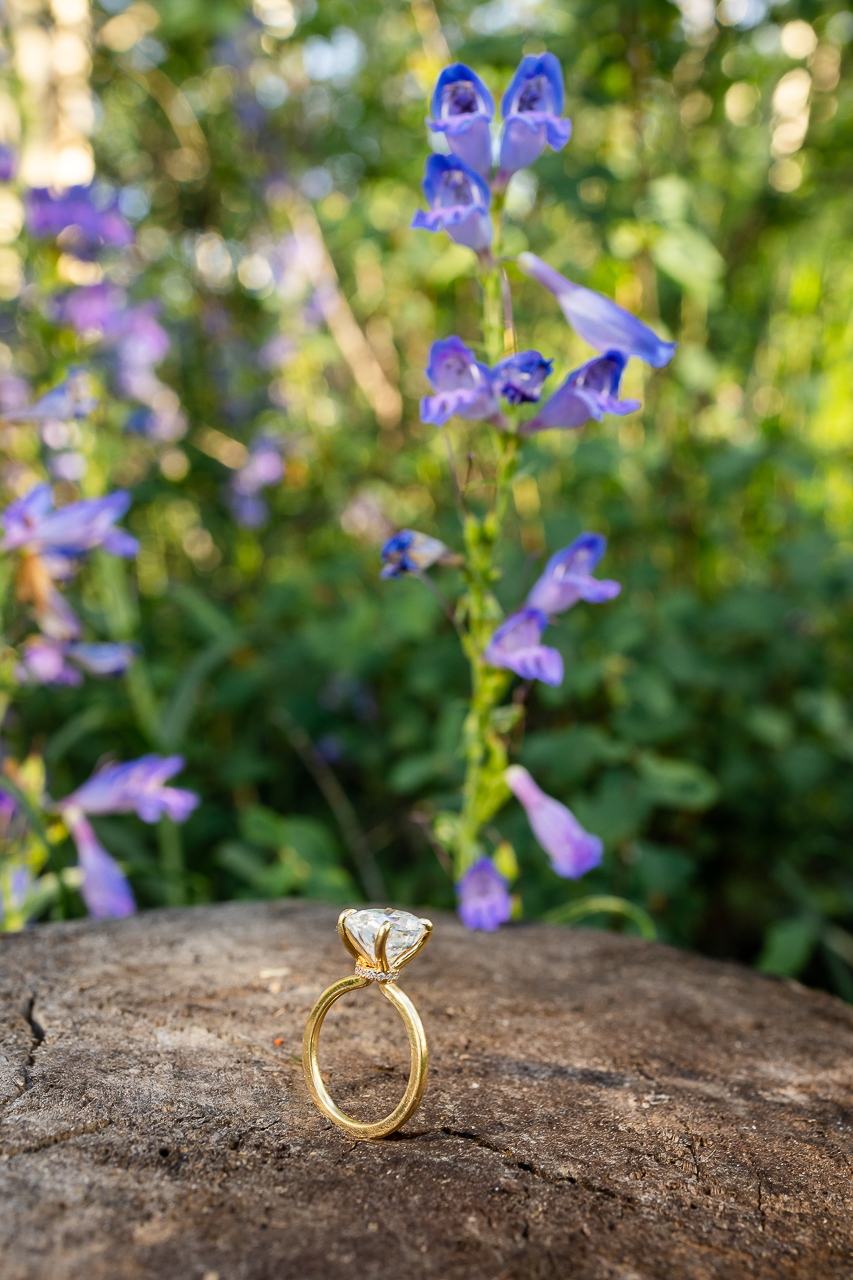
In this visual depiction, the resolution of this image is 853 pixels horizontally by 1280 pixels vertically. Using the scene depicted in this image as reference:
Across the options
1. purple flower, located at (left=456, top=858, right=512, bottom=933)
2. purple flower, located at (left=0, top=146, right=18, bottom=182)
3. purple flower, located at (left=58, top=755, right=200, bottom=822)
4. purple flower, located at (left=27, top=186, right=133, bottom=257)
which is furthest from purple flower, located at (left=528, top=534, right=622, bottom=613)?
purple flower, located at (left=0, top=146, right=18, bottom=182)

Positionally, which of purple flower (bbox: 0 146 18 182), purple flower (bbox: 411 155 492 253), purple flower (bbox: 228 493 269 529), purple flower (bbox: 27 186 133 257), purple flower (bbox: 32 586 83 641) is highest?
purple flower (bbox: 0 146 18 182)

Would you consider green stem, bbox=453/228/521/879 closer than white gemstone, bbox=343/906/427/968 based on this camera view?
No

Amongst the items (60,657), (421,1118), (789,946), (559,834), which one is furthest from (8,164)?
(789,946)

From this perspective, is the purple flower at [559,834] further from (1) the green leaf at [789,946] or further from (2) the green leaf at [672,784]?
(1) the green leaf at [789,946]

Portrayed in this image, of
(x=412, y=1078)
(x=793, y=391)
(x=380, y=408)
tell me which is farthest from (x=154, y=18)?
(x=412, y=1078)

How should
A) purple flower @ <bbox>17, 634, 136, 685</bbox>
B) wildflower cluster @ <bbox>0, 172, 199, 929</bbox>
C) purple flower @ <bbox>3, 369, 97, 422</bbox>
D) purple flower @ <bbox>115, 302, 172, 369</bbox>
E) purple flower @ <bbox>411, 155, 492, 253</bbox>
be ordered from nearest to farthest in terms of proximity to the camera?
purple flower @ <bbox>411, 155, 492, 253</bbox> < wildflower cluster @ <bbox>0, 172, 199, 929</bbox> < purple flower @ <bbox>3, 369, 97, 422</bbox> < purple flower @ <bbox>17, 634, 136, 685</bbox> < purple flower @ <bbox>115, 302, 172, 369</bbox>

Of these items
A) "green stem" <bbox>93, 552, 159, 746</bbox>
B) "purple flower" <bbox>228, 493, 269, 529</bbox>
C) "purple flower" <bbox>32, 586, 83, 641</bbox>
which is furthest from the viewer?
"purple flower" <bbox>228, 493, 269, 529</bbox>

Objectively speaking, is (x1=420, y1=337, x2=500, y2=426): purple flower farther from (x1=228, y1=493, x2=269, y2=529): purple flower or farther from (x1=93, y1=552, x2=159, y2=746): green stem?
(x1=228, y1=493, x2=269, y2=529): purple flower
